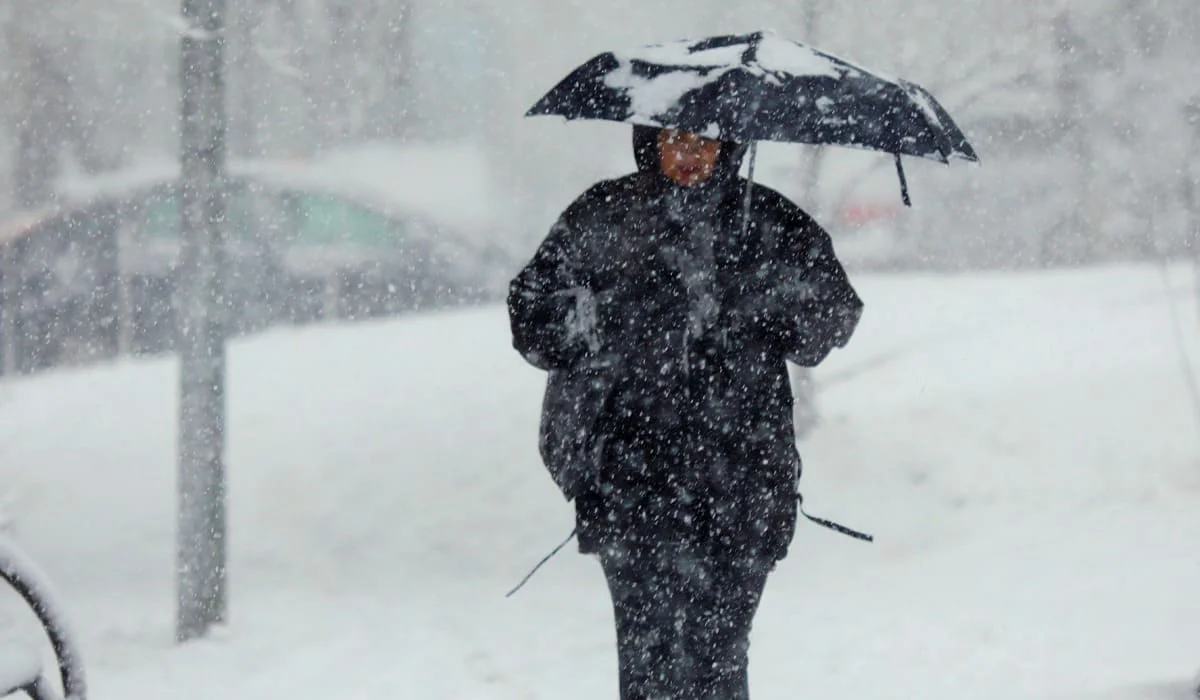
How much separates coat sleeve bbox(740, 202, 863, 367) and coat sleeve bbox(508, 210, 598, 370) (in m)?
0.41

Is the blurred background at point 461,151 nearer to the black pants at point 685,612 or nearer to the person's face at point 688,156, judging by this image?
the person's face at point 688,156

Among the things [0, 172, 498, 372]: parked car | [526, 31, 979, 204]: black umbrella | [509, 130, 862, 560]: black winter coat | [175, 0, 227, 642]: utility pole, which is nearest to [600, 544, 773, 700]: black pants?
[509, 130, 862, 560]: black winter coat

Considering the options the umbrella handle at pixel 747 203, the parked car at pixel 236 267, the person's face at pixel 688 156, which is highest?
the parked car at pixel 236 267

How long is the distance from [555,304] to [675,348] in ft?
1.03

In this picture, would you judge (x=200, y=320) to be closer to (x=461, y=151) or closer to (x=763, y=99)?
(x=763, y=99)

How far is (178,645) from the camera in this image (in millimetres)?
5941

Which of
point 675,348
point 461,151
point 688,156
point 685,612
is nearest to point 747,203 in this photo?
point 688,156

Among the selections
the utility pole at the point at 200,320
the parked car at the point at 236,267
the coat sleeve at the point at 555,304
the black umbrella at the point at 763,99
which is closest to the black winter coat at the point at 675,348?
the coat sleeve at the point at 555,304

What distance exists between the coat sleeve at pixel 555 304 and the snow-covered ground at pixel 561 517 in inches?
87.8

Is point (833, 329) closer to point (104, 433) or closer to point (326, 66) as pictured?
point (104, 433)

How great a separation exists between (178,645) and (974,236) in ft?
31.0

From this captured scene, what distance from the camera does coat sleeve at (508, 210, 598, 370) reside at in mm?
3311

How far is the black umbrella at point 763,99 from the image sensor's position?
3.17 m

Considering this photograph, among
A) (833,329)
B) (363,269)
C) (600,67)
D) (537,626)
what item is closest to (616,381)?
(833,329)
